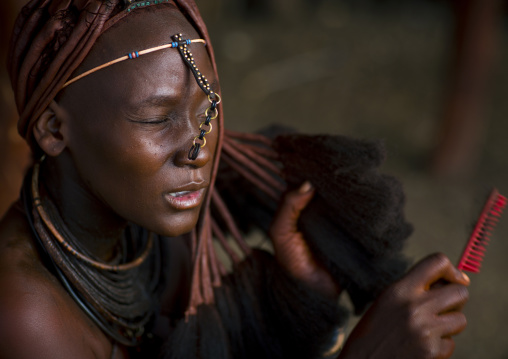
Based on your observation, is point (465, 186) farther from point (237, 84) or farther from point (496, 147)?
point (237, 84)

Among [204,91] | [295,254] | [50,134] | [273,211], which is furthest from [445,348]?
[50,134]

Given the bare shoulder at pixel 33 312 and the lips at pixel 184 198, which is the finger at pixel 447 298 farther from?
the bare shoulder at pixel 33 312

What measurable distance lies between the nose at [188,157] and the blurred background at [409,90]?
6.86 ft

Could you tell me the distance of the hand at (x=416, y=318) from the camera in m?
1.27

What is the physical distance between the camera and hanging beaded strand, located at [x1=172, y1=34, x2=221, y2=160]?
121 cm

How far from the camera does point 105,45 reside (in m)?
1.19

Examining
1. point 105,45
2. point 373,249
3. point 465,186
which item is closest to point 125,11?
point 105,45

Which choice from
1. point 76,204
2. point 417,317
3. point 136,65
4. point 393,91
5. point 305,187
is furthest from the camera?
point 393,91

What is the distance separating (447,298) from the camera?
1306 mm

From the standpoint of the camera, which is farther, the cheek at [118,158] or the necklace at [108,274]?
the necklace at [108,274]

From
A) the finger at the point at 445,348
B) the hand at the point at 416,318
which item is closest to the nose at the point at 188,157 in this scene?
the hand at the point at 416,318

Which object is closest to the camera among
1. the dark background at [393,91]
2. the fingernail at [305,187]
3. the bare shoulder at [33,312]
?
the bare shoulder at [33,312]

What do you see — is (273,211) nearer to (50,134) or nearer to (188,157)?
(188,157)

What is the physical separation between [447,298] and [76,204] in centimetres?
94
